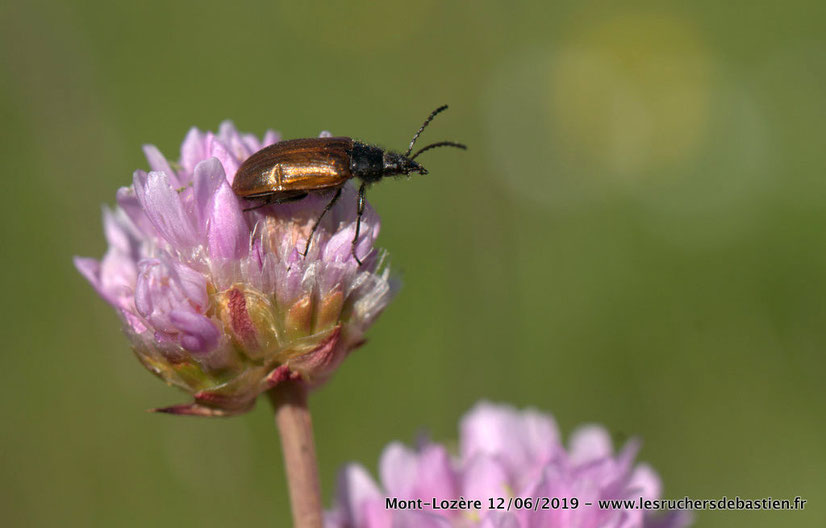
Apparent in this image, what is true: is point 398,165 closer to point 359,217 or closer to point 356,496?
point 359,217

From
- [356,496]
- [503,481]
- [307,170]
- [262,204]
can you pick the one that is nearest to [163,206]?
[262,204]

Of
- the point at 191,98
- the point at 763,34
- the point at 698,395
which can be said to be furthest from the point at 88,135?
the point at 763,34

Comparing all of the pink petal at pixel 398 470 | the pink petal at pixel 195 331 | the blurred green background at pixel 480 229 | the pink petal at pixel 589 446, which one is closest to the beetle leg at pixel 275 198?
the pink petal at pixel 195 331

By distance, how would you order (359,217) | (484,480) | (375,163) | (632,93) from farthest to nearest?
(632,93) < (375,163) < (484,480) < (359,217)

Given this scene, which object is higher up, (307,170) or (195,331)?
(307,170)

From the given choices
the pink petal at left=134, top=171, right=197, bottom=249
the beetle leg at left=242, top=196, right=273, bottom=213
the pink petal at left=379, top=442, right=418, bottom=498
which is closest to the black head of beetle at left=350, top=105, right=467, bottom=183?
the beetle leg at left=242, top=196, right=273, bottom=213

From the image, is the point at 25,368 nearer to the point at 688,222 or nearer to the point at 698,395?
the point at 698,395

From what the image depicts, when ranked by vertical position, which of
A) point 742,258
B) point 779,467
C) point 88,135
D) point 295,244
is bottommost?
point 779,467
